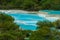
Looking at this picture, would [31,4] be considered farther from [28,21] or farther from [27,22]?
[27,22]

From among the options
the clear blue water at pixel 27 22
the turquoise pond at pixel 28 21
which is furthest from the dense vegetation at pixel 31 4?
the clear blue water at pixel 27 22

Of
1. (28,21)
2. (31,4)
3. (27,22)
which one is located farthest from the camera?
(31,4)

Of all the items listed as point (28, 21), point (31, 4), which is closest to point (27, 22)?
point (28, 21)

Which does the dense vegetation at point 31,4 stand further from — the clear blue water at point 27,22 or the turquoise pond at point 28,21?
the clear blue water at point 27,22

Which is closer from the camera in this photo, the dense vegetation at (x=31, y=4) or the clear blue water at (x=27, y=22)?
the clear blue water at (x=27, y=22)

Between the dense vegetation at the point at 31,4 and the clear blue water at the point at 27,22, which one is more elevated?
the clear blue water at the point at 27,22

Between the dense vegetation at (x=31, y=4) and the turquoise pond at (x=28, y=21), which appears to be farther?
the dense vegetation at (x=31, y=4)

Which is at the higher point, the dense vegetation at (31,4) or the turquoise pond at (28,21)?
the turquoise pond at (28,21)

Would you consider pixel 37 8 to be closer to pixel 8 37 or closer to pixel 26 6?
pixel 26 6

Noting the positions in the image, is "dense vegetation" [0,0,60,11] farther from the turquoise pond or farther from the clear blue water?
the clear blue water
